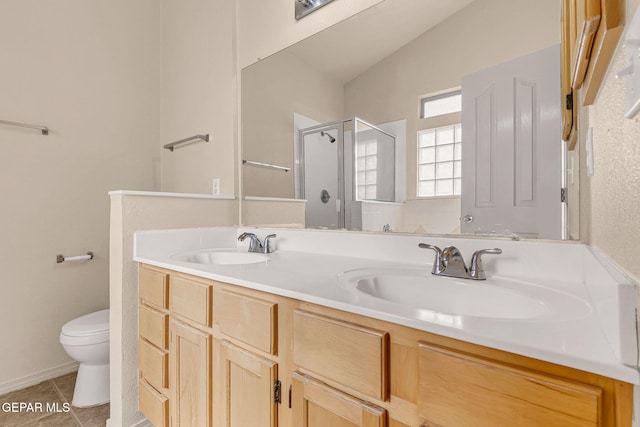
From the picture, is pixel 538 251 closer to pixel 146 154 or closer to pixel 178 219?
pixel 178 219

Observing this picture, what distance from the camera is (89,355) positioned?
5.36ft

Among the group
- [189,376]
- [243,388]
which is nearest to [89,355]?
[189,376]

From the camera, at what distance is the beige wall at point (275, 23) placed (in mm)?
1446

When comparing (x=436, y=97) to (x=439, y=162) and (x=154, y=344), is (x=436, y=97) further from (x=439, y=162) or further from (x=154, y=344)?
(x=154, y=344)

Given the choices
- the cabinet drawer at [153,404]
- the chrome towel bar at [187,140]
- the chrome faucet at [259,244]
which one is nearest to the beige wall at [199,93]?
the chrome towel bar at [187,140]

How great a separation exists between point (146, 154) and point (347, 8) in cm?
182

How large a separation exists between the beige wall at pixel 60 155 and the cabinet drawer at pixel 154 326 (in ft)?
3.11

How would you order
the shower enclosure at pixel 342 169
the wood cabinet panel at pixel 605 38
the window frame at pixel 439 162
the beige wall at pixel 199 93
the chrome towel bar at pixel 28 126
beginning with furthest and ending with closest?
the beige wall at pixel 199 93
the chrome towel bar at pixel 28 126
the shower enclosure at pixel 342 169
the window frame at pixel 439 162
the wood cabinet panel at pixel 605 38

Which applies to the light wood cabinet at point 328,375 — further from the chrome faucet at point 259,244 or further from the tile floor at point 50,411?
the tile floor at point 50,411

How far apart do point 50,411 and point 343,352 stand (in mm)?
1898

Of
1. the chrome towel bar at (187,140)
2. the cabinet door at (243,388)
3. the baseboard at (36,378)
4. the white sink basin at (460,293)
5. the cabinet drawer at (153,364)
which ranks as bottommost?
the baseboard at (36,378)

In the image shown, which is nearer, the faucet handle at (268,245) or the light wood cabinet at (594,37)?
the light wood cabinet at (594,37)

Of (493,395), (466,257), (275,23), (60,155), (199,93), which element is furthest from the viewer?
(199,93)

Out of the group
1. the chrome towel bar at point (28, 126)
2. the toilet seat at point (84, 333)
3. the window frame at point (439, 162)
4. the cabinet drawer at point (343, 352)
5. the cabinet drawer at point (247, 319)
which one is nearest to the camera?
the cabinet drawer at point (343, 352)
